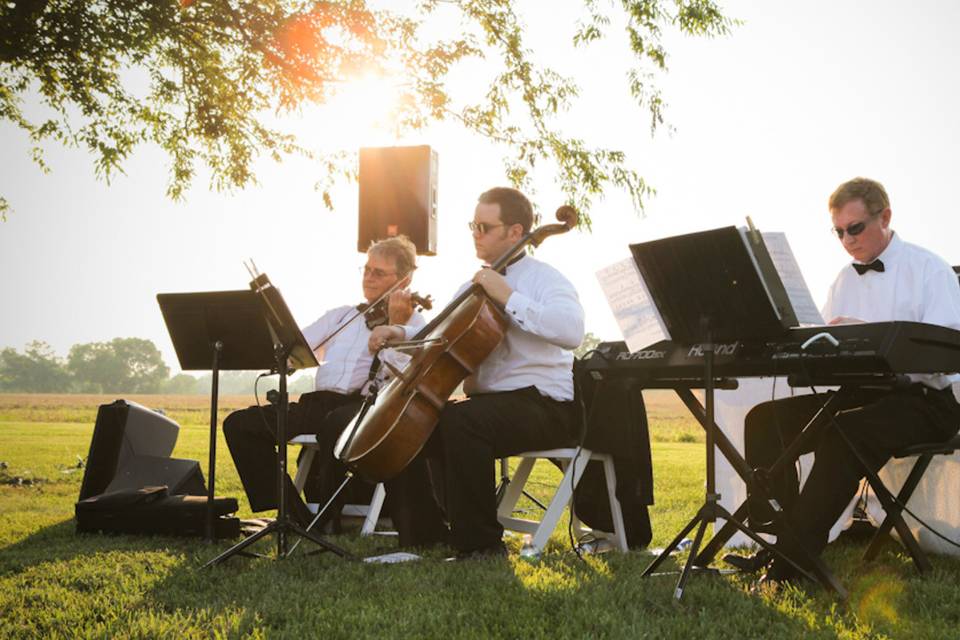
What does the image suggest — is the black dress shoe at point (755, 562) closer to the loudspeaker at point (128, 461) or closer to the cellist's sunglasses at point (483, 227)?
the cellist's sunglasses at point (483, 227)

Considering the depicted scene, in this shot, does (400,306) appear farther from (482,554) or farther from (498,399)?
(482,554)

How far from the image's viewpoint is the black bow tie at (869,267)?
12.9 feet

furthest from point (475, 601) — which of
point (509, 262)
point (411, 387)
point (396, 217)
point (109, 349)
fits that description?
point (109, 349)

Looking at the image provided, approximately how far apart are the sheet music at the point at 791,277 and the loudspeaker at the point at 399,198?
3.73 meters

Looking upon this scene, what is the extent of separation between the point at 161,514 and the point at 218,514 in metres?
0.32

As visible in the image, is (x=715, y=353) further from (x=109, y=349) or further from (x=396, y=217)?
(x=109, y=349)

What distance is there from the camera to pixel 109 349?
8762 cm

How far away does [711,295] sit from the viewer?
310 centimetres

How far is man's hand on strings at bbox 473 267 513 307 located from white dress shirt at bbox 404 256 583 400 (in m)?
0.04

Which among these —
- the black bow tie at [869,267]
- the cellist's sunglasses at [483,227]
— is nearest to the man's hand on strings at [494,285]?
the cellist's sunglasses at [483,227]

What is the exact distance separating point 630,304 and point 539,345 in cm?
77

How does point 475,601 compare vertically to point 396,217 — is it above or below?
below

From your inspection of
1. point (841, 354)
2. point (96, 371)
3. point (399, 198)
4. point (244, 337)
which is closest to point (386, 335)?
point (244, 337)

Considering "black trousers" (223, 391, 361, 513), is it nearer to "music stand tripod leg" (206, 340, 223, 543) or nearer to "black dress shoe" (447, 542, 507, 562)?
"music stand tripod leg" (206, 340, 223, 543)
